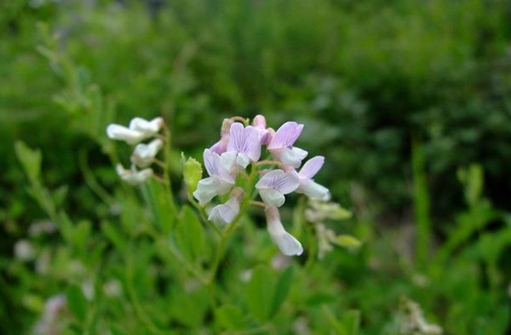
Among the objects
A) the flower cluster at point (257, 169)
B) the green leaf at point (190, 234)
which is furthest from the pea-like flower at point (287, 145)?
the green leaf at point (190, 234)

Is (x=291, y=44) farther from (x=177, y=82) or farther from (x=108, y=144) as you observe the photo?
(x=108, y=144)

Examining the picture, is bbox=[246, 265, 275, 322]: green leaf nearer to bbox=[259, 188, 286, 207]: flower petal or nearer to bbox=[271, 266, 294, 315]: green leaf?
bbox=[271, 266, 294, 315]: green leaf

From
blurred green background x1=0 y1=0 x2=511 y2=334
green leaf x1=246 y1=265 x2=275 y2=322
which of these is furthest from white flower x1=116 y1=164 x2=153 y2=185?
blurred green background x1=0 y1=0 x2=511 y2=334

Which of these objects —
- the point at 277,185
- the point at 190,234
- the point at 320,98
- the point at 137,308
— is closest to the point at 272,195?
the point at 277,185

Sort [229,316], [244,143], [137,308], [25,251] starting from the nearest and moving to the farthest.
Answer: [244,143] < [229,316] < [137,308] < [25,251]

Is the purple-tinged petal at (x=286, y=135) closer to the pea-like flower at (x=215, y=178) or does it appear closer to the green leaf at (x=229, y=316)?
the pea-like flower at (x=215, y=178)

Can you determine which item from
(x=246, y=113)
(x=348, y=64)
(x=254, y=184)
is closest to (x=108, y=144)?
(x=254, y=184)

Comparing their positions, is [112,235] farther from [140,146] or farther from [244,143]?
[244,143]
